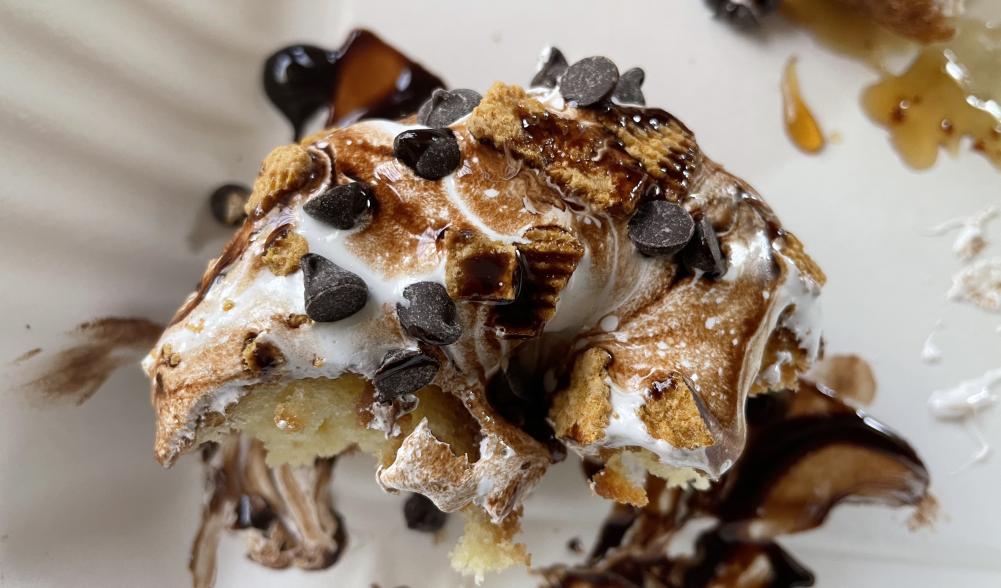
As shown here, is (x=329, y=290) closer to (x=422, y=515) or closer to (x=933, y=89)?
(x=422, y=515)

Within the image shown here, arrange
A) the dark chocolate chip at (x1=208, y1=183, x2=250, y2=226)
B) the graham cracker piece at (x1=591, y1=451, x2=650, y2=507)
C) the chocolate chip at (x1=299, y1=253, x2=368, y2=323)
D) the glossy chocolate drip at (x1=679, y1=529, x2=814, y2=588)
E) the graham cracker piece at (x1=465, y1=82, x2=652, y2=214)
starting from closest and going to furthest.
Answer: the chocolate chip at (x1=299, y1=253, x2=368, y2=323)
the graham cracker piece at (x1=465, y1=82, x2=652, y2=214)
the graham cracker piece at (x1=591, y1=451, x2=650, y2=507)
the glossy chocolate drip at (x1=679, y1=529, x2=814, y2=588)
the dark chocolate chip at (x1=208, y1=183, x2=250, y2=226)

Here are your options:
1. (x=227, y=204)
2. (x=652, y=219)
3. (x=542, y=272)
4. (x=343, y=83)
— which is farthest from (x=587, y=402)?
(x=343, y=83)

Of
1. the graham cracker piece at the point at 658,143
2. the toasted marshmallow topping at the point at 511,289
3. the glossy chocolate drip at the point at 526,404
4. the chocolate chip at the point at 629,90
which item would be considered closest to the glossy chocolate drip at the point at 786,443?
the toasted marshmallow topping at the point at 511,289

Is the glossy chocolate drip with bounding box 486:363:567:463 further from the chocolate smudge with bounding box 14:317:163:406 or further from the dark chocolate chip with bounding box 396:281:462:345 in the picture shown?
the chocolate smudge with bounding box 14:317:163:406

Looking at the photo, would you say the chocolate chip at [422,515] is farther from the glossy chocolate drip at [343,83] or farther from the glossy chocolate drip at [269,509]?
the glossy chocolate drip at [343,83]

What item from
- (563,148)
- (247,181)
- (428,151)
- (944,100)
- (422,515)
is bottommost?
(422,515)

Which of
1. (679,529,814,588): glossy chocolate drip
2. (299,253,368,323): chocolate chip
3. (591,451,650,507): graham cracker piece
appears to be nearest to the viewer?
(299,253,368,323): chocolate chip

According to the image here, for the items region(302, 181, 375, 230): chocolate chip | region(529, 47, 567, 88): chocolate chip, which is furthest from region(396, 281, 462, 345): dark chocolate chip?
region(529, 47, 567, 88): chocolate chip
